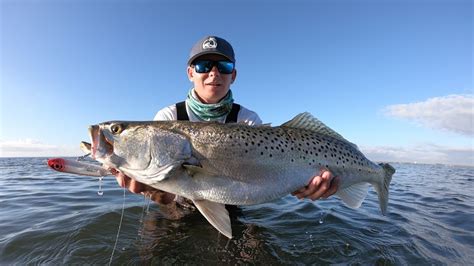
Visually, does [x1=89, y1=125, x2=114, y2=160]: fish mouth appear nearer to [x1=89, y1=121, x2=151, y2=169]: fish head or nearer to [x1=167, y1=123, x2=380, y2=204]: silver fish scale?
[x1=89, y1=121, x2=151, y2=169]: fish head

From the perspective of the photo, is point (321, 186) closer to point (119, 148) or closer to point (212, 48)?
point (119, 148)

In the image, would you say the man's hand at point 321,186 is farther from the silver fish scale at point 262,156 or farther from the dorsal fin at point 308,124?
the dorsal fin at point 308,124

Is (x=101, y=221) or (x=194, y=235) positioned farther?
(x=101, y=221)

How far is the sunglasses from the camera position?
6.05 metres

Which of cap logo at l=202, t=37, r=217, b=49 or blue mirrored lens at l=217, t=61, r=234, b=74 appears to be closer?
cap logo at l=202, t=37, r=217, b=49

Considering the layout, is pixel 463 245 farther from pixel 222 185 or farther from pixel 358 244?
pixel 222 185

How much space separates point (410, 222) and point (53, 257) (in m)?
8.12

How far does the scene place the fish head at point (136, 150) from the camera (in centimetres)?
384

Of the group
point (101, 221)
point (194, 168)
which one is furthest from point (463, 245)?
point (101, 221)

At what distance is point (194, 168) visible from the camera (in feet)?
12.7

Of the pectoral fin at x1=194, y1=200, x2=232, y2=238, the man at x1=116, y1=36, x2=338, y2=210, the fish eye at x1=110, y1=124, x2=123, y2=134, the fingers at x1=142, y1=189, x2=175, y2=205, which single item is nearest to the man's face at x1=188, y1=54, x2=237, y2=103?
the man at x1=116, y1=36, x2=338, y2=210

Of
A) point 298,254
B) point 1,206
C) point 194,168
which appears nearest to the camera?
point 194,168

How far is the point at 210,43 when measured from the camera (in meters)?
5.92

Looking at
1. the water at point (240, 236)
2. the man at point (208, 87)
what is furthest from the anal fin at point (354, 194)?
the man at point (208, 87)
